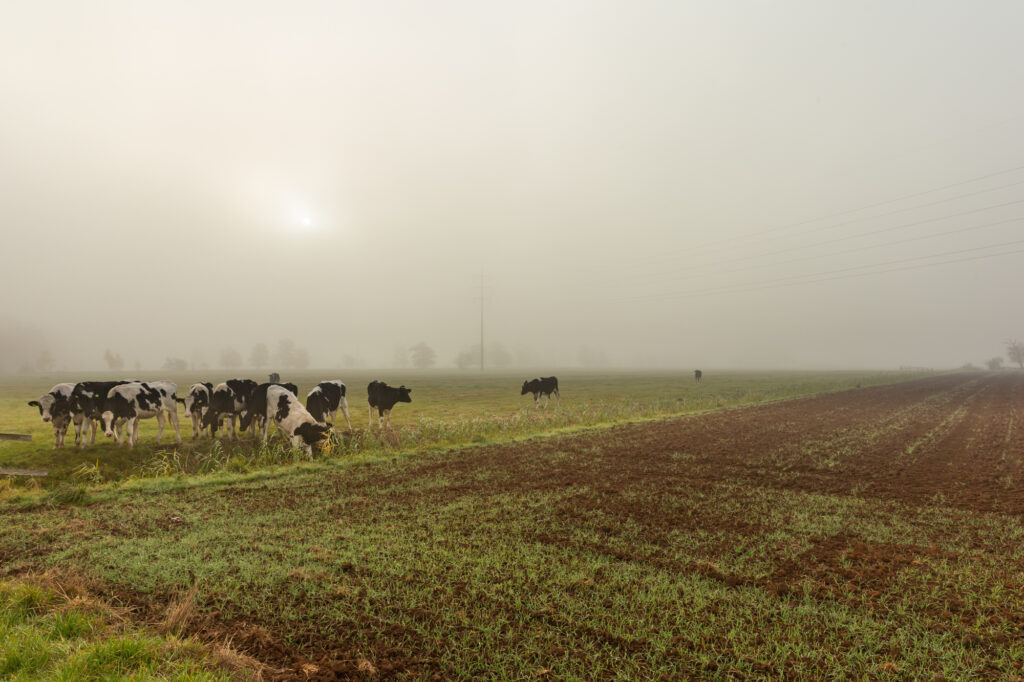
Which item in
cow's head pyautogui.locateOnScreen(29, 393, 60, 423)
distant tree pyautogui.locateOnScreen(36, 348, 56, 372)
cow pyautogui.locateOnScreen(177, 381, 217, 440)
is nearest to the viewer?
cow's head pyautogui.locateOnScreen(29, 393, 60, 423)

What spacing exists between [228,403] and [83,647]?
14.4 m

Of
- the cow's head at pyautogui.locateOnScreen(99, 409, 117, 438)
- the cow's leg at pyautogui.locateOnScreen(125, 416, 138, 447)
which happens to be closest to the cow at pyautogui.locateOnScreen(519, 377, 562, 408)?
the cow's leg at pyautogui.locateOnScreen(125, 416, 138, 447)

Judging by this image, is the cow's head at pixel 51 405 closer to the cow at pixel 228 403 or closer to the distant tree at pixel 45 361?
the cow at pixel 228 403

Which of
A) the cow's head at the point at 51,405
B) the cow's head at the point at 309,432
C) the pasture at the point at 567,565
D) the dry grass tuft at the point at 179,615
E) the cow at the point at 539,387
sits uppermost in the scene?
the cow's head at the point at 51,405

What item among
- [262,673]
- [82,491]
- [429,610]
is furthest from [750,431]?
[82,491]

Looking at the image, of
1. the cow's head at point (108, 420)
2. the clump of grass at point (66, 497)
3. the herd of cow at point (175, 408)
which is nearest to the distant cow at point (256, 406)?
the herd of cow at point (175, 408)

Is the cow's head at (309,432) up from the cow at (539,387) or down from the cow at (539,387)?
down

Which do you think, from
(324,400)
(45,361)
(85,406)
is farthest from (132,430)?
(45,361)

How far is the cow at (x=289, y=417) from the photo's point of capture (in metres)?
14.4

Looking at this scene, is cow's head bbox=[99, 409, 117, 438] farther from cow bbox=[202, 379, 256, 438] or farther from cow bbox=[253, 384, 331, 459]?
cow bbox=[253, 384, 331, 459]

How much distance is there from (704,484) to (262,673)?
9.38 metres

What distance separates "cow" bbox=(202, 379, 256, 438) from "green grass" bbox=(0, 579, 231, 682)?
12.9 meters

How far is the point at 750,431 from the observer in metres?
18.8

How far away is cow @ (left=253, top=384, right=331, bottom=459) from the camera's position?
47.3 ft
